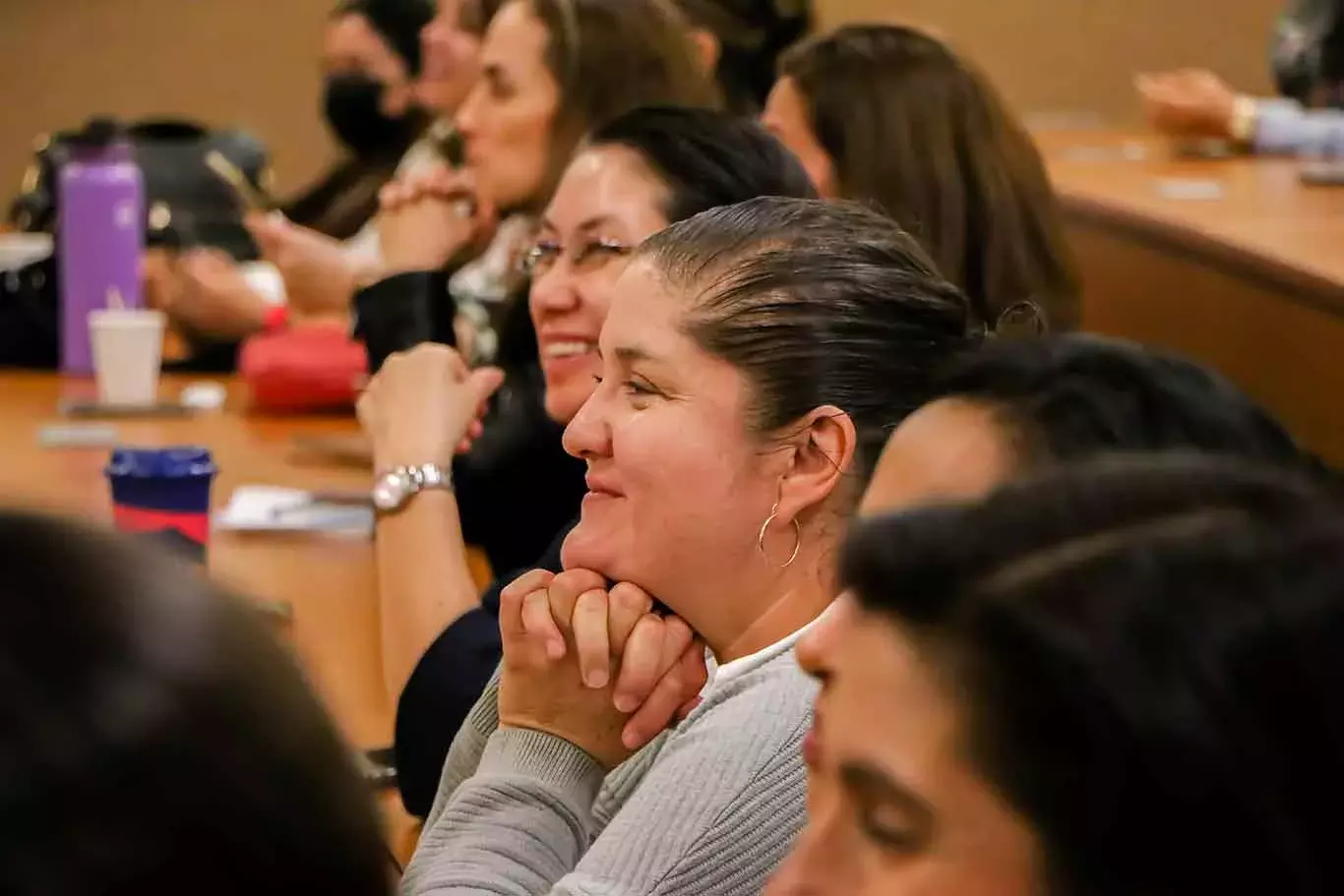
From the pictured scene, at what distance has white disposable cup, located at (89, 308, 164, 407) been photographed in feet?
8.40

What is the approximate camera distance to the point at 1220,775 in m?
0.55

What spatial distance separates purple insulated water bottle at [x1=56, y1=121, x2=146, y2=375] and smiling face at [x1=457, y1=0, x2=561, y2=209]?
59cm

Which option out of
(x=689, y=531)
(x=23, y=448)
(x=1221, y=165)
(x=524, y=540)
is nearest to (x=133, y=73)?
(x=1221, y=165)

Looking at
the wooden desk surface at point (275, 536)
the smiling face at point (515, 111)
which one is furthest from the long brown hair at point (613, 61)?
the wooden desk surface at point (275, 536)

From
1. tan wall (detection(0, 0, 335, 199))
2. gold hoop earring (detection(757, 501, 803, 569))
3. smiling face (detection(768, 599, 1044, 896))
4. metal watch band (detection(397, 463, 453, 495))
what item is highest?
smiling face (detection(768, 599, 1044, 896))

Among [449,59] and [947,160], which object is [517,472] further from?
[449,59]

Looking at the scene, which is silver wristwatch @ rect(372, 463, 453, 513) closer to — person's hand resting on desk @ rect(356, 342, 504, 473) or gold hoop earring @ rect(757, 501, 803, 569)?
person's hand resting on desk @ rect(356, 342, 504, 473)

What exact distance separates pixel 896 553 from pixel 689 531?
587 millimetres

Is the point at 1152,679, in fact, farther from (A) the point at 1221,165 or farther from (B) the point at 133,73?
(B) the point at 133,73

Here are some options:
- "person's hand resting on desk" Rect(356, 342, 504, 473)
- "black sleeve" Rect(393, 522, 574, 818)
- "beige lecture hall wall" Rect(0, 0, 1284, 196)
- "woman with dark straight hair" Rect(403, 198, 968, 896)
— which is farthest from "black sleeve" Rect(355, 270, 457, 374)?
"beige lecture hall wall" Rect(0, 0, 1284, 196)

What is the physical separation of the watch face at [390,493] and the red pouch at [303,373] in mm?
755

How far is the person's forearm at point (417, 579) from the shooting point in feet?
5.53

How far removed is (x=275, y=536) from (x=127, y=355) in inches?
23.5

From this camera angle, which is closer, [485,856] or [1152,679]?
[1152,679]
